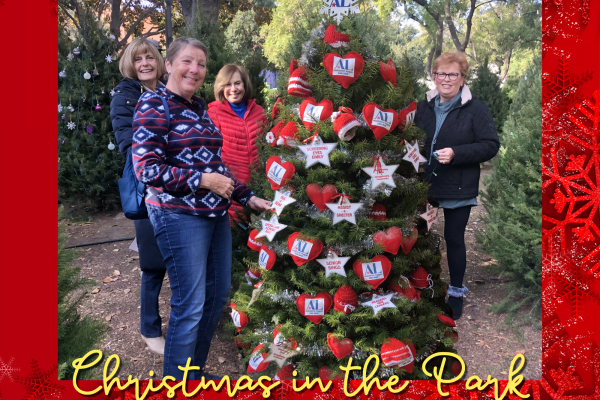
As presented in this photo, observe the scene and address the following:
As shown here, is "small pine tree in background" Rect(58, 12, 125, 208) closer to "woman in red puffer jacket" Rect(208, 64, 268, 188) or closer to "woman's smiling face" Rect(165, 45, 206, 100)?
"woman in red puffer jacket" Rect(208, 64, 268, 188)

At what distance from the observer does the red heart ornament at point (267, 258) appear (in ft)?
7.68

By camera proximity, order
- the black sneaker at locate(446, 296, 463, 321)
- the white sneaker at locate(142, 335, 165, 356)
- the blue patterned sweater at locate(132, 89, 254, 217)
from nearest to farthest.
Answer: the blue patterned sweater at locate(132, 89, 254, 217) → the white sneaker at locate(142, 335, 165, 356) → the black sneaker at locate(446, 296, 463, 321)

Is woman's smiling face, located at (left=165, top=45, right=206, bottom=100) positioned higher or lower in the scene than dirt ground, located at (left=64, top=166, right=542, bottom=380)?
higher

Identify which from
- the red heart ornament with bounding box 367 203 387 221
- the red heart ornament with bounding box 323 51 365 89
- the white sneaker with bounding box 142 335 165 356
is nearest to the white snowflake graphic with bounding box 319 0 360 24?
the red heart ornament with bounding box 323 51 365 89

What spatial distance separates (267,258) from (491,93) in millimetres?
9387

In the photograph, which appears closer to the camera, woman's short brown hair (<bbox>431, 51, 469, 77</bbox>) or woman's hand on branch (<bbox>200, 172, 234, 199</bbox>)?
woman's hand on branch (<bbox>200, 172, 234, 199</bbox>)

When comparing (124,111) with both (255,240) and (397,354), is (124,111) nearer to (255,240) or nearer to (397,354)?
(255,240)

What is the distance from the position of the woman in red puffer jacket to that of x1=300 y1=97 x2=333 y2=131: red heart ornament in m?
0.90

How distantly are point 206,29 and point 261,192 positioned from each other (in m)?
2.77

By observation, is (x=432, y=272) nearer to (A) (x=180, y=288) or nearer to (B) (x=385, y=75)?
(B) (x=385, y=75)

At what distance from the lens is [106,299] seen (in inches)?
160

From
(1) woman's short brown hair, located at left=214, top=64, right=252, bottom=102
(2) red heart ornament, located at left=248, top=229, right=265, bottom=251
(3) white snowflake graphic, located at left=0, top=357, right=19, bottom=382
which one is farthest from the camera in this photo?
(1) woman's short brown hair, located at left=214, top=64, right=252, bottom=102

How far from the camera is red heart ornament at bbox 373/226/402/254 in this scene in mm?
2168

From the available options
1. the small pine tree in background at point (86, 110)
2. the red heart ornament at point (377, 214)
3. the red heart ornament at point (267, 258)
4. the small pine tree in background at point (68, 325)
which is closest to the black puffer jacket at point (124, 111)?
the small pine tree in background at point (68, 325)
